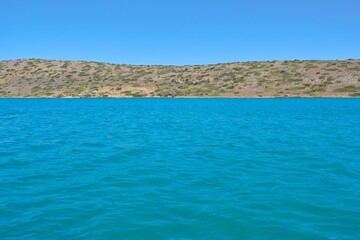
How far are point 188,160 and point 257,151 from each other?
15.0 feet

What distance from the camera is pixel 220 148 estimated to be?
2044 cm

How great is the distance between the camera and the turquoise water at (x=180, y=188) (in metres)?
8.79

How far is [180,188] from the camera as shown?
12156 mm

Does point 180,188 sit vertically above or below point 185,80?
below

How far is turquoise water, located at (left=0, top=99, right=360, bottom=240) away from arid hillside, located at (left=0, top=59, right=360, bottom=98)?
69081 millimetres

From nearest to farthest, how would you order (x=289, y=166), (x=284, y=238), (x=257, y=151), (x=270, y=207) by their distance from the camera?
(x=284, y=238) → (x=270, y=207) → (x=289, y=166) → (x=257, y=151)

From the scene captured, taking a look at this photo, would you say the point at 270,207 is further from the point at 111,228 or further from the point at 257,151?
the point at 257,151

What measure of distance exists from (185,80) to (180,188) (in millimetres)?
96308

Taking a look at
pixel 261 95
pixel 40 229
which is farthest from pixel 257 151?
pixel 261 95

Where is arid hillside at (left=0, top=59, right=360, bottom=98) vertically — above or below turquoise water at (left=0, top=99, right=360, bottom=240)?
above

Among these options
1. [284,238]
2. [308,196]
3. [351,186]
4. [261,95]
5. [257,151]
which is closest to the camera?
[284,238]

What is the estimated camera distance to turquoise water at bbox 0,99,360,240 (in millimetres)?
8789

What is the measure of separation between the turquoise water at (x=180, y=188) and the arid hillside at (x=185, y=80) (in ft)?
227

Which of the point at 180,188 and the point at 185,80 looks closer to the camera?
the point at 180,188
